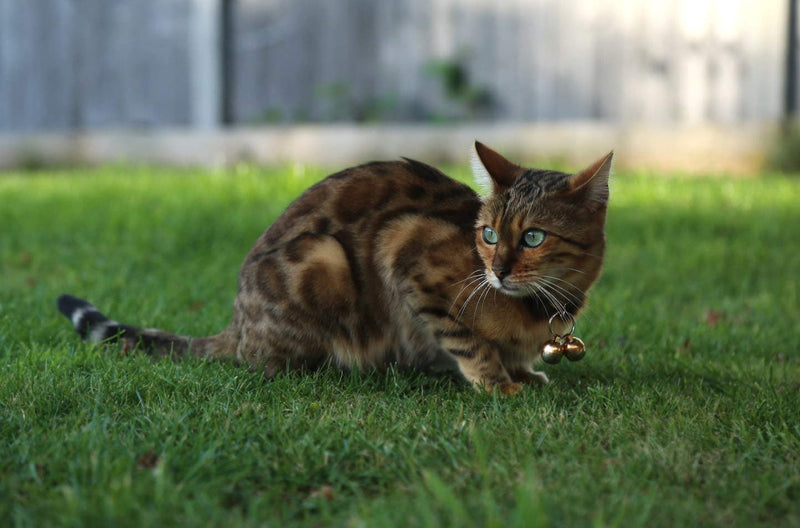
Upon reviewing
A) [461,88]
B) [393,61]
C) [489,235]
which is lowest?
[489,235]

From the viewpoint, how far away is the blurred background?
798 centimetres

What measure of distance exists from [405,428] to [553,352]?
713 millimetres

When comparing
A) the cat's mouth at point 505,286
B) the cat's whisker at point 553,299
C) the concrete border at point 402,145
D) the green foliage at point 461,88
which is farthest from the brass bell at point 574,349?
the green foliage at point 461,88

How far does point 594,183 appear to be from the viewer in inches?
112

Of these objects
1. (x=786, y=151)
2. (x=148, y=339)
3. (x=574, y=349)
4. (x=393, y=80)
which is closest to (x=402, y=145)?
(x=393, y=80)

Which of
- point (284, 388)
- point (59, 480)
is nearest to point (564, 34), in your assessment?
point (284, 388)

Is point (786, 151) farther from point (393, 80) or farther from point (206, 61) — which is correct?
point (206, 61)

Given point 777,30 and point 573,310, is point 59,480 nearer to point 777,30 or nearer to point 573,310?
point 573,310

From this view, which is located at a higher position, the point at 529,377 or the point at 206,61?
the point at 206,61

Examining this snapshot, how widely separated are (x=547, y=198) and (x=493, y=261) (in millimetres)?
270

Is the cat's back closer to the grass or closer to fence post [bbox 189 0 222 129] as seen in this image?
the grass

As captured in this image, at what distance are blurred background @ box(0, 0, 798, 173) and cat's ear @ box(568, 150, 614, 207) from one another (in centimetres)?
508

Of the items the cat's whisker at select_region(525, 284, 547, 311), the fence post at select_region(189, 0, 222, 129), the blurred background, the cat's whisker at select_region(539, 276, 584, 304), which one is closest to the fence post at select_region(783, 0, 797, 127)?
the blurred background

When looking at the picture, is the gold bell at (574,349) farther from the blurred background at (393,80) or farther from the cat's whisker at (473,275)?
the blurred background at (393,80)
